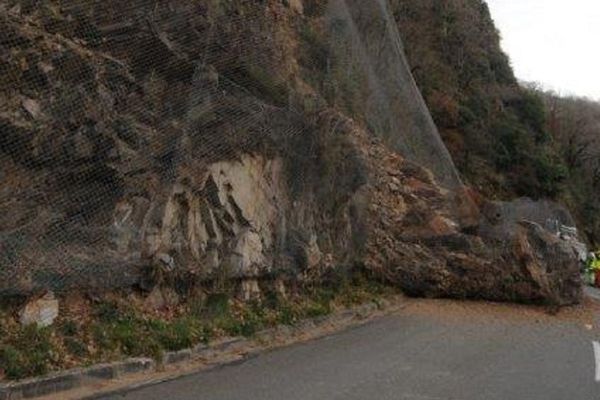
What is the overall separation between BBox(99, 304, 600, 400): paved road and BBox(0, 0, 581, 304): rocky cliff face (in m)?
1.74

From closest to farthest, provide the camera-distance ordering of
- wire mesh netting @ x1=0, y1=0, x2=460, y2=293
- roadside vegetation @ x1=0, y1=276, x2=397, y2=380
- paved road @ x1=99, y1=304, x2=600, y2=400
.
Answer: roadside vegetation @ x1=0, y1=276, x2=397, y2=380, paved road @ x1=99, y1=304, x2=600, y2=400, wire mesh netting @ x1=0, y1=0, x2=460, y2=293

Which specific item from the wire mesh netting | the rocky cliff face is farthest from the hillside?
the wire mesh netting

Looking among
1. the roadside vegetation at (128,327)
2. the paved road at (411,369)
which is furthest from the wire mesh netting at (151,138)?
the paved road at (411,369)

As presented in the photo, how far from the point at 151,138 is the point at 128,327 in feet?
8.27

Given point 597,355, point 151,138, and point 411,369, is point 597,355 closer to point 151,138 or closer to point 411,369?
point 411,369

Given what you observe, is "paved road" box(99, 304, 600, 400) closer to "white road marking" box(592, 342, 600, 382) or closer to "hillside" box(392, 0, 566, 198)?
"white road marking" box(592, 342, 600, 382)

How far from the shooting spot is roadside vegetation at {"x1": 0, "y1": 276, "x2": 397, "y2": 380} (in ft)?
26.3

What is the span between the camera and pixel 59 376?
307 inches

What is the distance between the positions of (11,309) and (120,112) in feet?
9.88

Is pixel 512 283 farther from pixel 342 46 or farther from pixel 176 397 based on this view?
pixel 176 397

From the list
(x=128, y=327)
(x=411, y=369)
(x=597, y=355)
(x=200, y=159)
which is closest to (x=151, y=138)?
(x=200, y=159)

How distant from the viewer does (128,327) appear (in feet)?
30.9

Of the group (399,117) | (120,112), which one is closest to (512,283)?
(399,117)

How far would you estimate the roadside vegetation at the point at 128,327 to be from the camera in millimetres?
8031
